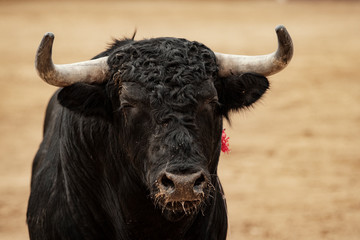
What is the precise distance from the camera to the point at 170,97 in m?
3.67

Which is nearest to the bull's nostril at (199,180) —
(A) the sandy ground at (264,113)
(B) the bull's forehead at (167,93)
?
(B) the bull's forehead at (167,93)

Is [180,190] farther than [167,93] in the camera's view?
No

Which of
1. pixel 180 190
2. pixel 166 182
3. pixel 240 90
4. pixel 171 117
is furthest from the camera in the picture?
pixel 240 90

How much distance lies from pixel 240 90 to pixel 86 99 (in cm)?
100

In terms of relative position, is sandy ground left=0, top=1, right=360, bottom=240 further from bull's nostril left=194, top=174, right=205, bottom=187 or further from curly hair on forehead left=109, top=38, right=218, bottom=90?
bull's nostril left=194, top=174, right=205, bottom=187

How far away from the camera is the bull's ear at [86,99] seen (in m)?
3.92

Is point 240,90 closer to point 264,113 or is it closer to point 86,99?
point 86,99

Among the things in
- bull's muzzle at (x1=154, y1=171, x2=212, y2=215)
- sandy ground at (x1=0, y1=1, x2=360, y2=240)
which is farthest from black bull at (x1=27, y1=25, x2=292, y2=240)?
sandy ground at (x1=0, y1=1, x2=360, y2=240)

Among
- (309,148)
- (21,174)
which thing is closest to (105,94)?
(21,174)

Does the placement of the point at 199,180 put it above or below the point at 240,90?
below

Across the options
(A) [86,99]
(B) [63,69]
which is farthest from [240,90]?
(B) [63,69]

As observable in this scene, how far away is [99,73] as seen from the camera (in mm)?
4012

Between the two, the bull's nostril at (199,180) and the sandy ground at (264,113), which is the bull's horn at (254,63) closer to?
the sandy ground at (264,113)

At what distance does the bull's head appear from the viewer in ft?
11.4
